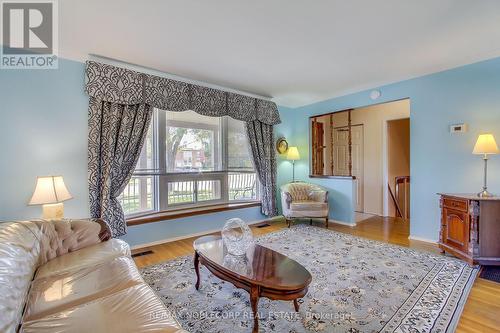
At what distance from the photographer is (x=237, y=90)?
13.9ft

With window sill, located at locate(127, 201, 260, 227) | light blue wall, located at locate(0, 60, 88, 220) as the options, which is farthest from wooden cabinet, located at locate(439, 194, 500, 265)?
light blue wall, located at locate(0, 60, 88, 220)

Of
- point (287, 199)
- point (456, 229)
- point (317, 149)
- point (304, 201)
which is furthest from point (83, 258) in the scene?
point (317, 149)

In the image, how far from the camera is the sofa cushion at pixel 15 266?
1.14 m

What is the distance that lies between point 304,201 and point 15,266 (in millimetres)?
3985

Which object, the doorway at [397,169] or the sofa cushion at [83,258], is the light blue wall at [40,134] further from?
the doorway at [397,169]

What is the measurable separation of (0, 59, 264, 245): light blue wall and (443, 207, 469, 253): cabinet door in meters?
4.49

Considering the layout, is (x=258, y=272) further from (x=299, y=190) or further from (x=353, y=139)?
(x=353, y=139)

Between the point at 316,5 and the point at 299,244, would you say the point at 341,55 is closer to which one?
the point at 316,5

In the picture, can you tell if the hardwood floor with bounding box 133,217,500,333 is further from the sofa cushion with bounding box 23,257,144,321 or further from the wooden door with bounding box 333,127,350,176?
the wooden door with bounding box 333,127,350,176

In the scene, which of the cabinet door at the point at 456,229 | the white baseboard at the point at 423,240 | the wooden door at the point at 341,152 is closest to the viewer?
the cabinet door at the point at 456,229

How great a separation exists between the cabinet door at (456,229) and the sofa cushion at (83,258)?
3.57 meters

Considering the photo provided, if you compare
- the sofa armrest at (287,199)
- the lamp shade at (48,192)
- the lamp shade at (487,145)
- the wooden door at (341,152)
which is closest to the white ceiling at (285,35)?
the lamp shade at (487,145)

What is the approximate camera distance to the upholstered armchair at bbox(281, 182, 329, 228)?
4.19m

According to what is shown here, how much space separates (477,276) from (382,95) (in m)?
2.76
